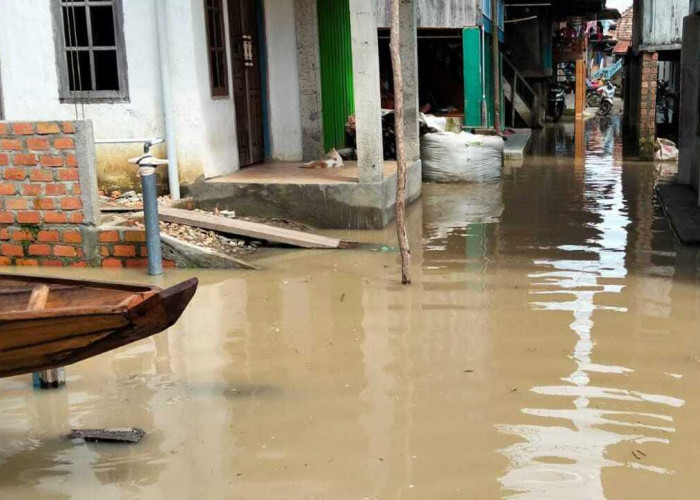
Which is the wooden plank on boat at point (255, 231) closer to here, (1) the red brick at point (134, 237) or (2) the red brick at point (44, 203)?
(1) the red brick at point (134, 237)

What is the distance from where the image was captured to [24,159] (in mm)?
7516

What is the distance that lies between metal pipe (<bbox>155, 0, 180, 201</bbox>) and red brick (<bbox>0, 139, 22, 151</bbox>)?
196cm

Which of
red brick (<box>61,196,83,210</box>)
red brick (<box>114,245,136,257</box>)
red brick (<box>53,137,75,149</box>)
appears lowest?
red brick (<box>114,245,136,257</box>)

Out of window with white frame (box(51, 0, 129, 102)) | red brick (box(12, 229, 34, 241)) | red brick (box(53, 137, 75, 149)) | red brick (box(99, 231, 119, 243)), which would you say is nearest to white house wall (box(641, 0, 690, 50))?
window with white frame (box(51, 0, 129, 102))

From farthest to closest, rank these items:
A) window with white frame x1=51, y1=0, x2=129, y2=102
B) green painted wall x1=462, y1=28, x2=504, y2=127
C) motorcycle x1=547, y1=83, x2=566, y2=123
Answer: motorcycle x1=547, y1=83, x2=566, y2=123 < green painted wall x1=462, y1=28, x2=504, y2=127 < window with white frame x1=51, y1=0, x2=129, y2=102

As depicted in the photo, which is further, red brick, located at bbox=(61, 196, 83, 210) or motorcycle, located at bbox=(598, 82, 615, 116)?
motorcycle, located at bbox=(598, 82, 615, 116)

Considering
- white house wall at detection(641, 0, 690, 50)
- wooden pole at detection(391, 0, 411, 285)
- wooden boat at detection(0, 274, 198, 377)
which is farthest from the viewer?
white house wall at detection(641, 0, 690, 50)

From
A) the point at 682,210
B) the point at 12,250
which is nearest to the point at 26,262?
the point at 12,250

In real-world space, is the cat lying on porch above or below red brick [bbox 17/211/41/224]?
above

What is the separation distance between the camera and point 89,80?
9.62 meters

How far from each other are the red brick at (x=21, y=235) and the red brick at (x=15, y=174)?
0.49 metres

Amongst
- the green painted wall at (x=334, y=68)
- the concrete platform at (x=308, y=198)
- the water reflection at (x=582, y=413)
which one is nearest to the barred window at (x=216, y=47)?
the concrete platform at (x=308, y=198)

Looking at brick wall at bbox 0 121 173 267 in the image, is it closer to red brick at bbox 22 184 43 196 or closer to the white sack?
red brick at bbox 22 184 43 196

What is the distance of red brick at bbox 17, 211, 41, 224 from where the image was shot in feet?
25.3
